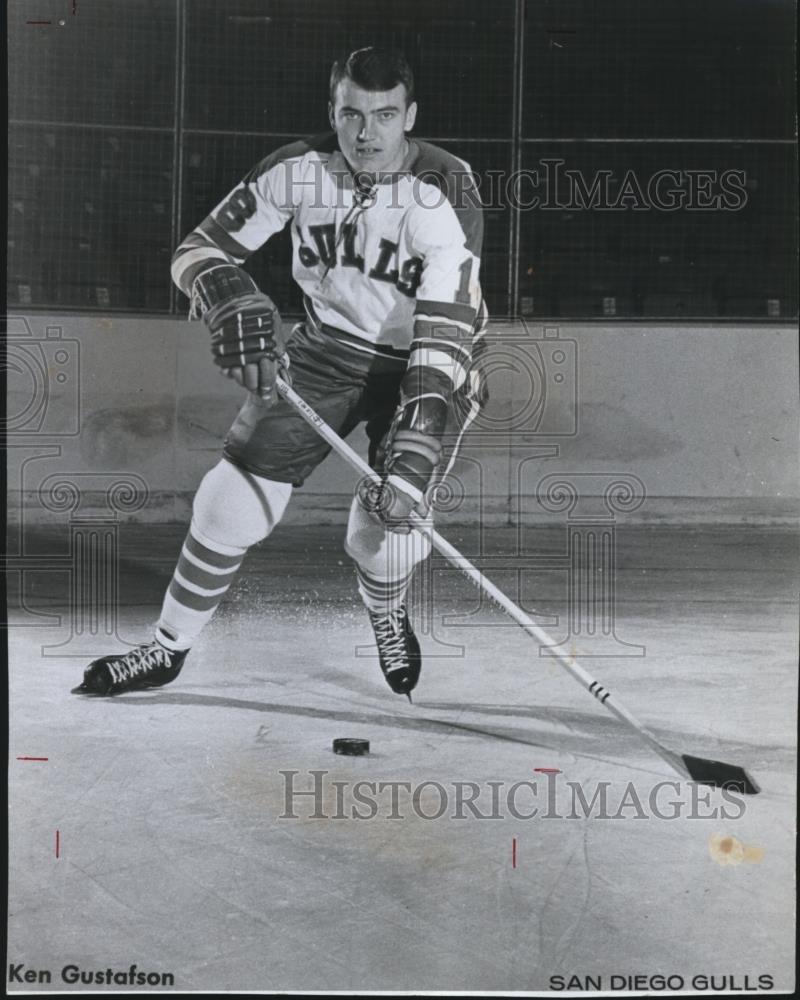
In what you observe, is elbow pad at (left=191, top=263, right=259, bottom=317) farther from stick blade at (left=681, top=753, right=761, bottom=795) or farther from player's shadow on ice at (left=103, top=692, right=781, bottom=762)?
stick blade at (left=681, top=753, right=761, bottom=795)

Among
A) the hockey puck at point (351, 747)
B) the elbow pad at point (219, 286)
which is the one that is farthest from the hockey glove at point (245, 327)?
the hockey puck at point (351, 747)

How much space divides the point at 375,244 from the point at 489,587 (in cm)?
78

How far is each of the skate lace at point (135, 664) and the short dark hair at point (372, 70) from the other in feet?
4.26

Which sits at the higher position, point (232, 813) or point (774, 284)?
point (774, 284)

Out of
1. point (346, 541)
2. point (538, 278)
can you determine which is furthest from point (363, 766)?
point (538, 278)

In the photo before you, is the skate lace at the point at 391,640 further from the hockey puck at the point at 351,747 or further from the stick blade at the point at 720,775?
the stick blade at the point at 720,775

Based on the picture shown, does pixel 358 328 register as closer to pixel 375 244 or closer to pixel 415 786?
pixel 375 244

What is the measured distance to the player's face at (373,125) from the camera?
8.14 feet

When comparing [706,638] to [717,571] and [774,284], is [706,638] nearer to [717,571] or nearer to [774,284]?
[717,571]

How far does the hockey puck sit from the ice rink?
0.06 feet

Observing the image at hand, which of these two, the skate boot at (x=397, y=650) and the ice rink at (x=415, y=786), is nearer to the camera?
the ice rink at (x=415, y=786)

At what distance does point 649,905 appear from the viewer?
2.32m

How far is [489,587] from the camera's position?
98.7 inches

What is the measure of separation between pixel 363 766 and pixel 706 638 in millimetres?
797
